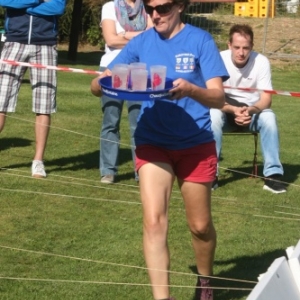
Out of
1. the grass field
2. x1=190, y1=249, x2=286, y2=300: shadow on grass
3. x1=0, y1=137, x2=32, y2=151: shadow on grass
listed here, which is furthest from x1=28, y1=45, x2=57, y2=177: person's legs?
x1=190, y1=249, x2=286, y2=300: shadow on grass

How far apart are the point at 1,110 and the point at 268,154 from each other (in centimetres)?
252

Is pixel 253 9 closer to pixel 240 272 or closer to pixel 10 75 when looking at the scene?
pixel 10 75

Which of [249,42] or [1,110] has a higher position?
[249,42]

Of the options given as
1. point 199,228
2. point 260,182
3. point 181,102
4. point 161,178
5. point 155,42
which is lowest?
point 260,182

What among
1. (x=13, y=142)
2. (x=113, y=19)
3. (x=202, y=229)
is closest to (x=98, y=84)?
(x=202, y=229)

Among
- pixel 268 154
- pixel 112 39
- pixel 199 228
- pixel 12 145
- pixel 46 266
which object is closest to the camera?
pixel 199 228

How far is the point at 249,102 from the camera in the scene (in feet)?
29.3

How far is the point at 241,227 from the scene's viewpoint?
7.34 meters

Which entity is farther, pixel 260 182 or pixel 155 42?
pixel 260 182

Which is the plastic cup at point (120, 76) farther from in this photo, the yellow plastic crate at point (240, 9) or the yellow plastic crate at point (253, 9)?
the yellow plastic crate at point (240, 9)

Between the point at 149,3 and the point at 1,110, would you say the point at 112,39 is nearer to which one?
the point at 1,110

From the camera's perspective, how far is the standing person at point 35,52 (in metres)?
8.45

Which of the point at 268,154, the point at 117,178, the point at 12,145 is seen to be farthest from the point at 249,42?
the point at 12,145

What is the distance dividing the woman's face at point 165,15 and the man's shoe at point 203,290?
4.86 feet
